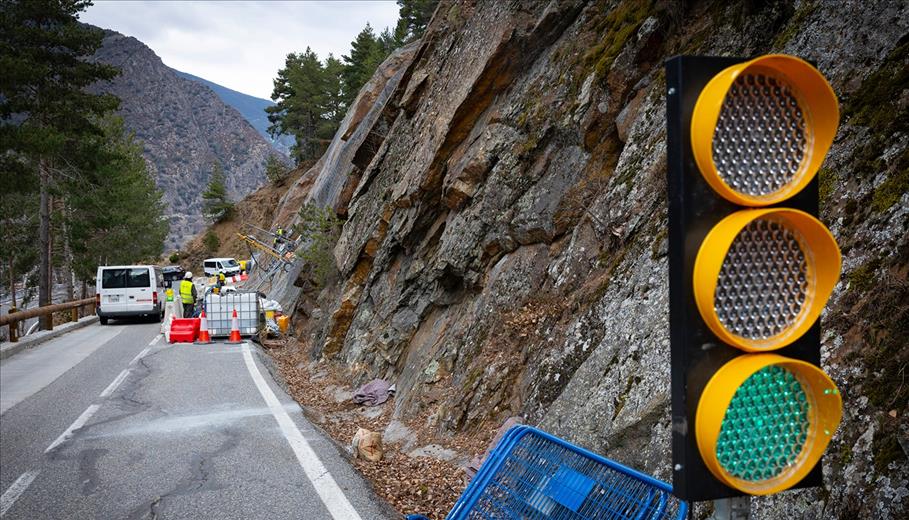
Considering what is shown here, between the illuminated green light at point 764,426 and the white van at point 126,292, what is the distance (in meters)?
25.4

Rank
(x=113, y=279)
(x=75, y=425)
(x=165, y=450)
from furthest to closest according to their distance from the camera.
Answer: (x=113, y=279)
(x=75, y=425)
(x=165, y=450)

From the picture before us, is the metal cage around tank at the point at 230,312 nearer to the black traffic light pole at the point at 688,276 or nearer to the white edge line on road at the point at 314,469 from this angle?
the white edge line on road at the point at 314,469

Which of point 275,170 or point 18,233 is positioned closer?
point 18,233

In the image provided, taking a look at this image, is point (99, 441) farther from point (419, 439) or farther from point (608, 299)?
point (608, 299)

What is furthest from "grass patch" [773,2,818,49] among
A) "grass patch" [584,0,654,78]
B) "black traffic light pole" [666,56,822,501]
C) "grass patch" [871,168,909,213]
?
"black traffic light pole" [666,56,822,501]

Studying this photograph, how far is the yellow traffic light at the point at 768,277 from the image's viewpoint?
168cm

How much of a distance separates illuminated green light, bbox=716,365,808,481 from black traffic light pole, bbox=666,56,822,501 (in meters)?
0.10

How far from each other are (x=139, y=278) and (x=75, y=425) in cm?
1768

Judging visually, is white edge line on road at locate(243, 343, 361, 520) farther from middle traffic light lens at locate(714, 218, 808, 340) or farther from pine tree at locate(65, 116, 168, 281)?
pine tree at locate(65, 116, 168, 281)

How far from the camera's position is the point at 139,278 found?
2406 centimetres

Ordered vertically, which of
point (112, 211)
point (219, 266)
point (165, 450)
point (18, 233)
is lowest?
point (219, 266)

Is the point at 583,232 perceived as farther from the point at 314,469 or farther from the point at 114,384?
the point at 114,384

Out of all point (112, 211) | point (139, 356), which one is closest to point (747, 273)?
point (139, 356)

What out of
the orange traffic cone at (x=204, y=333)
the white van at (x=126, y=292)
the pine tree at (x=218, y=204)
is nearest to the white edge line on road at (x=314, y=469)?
the orange traffic cone at (x=204, y=333)
